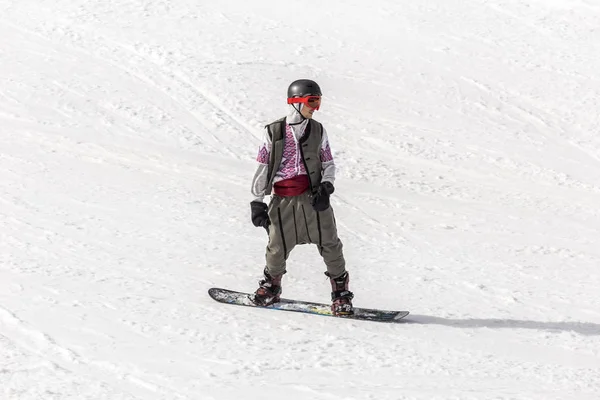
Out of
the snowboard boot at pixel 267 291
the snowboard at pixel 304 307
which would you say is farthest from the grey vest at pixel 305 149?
the snowboard at pixel 304 307

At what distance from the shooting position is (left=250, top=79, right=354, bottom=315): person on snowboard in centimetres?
597

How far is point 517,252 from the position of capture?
26.8 ft

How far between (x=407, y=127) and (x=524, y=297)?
494cm

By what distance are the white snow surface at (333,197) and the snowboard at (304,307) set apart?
0.11 meters

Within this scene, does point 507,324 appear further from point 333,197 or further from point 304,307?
point 333,197

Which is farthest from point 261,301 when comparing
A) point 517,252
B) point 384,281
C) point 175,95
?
point 175,95

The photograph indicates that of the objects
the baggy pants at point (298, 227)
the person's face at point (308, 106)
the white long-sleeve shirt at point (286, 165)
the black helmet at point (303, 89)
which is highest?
the black helmet at point (303, 89)

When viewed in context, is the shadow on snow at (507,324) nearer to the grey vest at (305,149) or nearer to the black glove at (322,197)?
the black glove at (322,197)

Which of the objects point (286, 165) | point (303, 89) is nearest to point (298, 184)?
point (286, 165)

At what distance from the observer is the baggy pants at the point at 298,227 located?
606 centimetres

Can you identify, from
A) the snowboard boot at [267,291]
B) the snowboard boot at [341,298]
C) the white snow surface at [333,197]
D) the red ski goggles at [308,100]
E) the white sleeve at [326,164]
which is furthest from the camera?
the snowboard boot at [267,291]

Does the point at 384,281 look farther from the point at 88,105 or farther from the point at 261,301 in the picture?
the point at 88,105

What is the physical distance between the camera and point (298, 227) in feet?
20.0

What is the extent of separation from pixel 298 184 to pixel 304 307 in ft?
3.05
